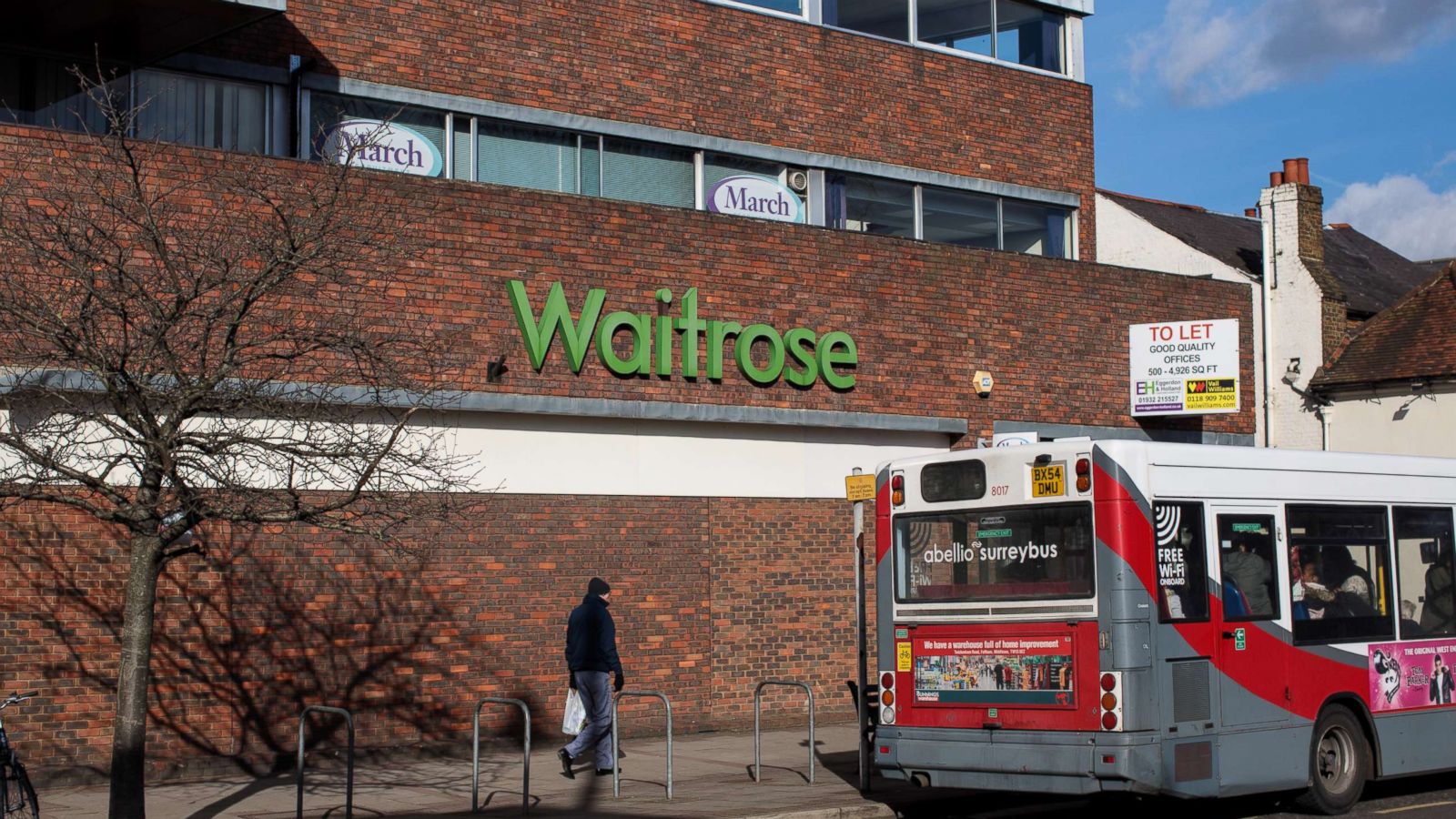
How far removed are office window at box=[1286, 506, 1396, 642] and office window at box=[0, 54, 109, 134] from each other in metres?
11.9

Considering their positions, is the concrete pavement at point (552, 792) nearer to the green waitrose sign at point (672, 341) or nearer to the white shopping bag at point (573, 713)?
the white shopping bag at point (573, 713)

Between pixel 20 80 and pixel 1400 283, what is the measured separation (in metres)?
28.5

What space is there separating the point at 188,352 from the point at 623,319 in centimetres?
681

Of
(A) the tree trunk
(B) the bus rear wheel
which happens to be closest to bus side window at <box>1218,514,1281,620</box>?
(B) the bus rear wheel

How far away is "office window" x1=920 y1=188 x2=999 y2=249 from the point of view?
74.1 ft

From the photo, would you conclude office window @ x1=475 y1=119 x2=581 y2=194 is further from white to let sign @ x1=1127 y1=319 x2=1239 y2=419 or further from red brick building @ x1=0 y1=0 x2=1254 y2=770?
white to let sign @ x1=1127 y1=319 x2=1239 y2=419

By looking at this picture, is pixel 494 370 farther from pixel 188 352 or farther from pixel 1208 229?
pixel 1208 229

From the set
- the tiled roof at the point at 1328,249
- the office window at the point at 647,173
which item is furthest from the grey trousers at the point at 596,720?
the tiled roof at the point at 1328,249

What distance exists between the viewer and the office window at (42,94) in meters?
16.1

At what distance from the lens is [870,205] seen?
22000 millimetres

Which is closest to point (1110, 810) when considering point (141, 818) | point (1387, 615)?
point (1387, 615)

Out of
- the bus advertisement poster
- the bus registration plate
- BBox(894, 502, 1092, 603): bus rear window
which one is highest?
the bus registration plate

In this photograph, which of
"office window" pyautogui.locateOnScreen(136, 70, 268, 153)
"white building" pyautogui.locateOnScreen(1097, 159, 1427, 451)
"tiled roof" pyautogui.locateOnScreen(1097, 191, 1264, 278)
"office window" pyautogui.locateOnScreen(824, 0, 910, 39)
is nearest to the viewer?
"office window" pyautogui.locateOnScreen(136, 70, 268, 153)

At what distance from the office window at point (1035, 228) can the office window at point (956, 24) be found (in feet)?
7.57
